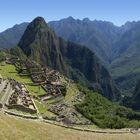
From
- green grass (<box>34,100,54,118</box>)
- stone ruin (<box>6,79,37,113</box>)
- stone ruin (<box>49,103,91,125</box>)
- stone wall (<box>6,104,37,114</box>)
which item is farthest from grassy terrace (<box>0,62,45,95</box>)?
stone wall (<box>6,104,37,114</box>)

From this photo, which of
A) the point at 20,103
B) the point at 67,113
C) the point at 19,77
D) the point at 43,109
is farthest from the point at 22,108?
the point at 19,77

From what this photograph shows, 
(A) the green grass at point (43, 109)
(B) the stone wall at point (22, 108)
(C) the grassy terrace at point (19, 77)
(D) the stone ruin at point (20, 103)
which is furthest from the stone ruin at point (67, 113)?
(C) the grassy terrace at point (19, 77)

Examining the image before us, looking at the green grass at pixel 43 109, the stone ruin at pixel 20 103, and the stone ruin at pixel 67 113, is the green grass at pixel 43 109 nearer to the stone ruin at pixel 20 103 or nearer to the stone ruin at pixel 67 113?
the stone ruin at pixel 67 113

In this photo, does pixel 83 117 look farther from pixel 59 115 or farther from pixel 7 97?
pixel 7 97

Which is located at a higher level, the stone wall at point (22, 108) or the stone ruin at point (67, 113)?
the stone wall at point (22, 108)

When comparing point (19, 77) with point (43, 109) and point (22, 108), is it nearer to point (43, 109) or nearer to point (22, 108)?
point (43, 109)

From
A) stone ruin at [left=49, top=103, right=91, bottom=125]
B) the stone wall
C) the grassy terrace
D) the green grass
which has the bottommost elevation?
stone ruin at [left=49, top=103, right=91, bottom=125]

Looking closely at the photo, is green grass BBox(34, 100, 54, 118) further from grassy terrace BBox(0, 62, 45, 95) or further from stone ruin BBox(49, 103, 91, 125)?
grassy terrace BBox(0, 62, 45, 95)

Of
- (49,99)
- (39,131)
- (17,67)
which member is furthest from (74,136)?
(17,67)
